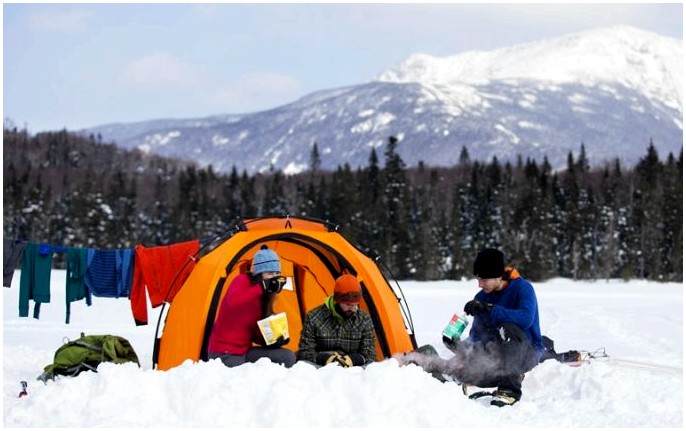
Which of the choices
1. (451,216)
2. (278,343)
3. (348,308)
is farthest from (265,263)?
(451,216)

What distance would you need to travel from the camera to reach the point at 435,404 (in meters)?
7.00

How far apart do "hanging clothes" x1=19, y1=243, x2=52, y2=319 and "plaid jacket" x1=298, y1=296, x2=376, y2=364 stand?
504 cm

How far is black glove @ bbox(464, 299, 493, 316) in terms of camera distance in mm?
8734

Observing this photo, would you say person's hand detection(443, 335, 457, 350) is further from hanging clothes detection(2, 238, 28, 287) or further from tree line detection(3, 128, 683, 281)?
tree line detection(3, 128, 683, 281)

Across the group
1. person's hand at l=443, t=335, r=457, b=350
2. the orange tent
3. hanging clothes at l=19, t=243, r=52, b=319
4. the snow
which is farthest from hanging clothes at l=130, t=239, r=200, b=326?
person's hand at l=443, t=335, r=457, b=350

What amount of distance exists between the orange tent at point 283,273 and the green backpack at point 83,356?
0.48m

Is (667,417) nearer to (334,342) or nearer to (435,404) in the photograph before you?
(435,404)

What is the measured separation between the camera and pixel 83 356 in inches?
373

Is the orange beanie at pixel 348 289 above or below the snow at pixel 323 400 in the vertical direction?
above

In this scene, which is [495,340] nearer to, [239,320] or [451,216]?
[239,320]

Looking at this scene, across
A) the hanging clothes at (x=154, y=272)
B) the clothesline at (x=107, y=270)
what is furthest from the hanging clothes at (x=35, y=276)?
the hanging clothes at (x=154, y=272)

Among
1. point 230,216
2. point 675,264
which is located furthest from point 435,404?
point 230,216

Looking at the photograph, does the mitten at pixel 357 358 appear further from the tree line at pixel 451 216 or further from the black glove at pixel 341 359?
the tree line at pixel 451 216

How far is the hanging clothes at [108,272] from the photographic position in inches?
486
